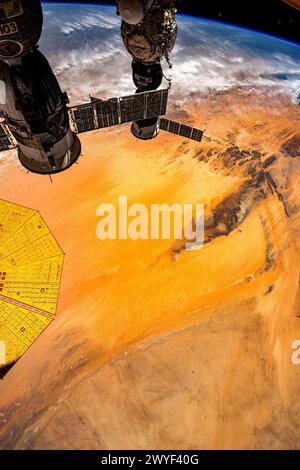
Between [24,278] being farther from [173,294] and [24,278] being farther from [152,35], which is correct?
[152,35]

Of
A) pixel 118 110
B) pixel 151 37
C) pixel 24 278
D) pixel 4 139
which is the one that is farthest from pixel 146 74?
pixel 24 278

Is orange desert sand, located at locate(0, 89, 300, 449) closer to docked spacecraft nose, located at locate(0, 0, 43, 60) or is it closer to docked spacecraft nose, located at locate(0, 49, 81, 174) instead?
docked spacecraft nose, located at locate(0, 49, 81, 174)

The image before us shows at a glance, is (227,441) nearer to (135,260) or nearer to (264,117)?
(135,260)

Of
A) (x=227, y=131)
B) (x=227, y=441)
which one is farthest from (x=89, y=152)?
(x=227, y=441)

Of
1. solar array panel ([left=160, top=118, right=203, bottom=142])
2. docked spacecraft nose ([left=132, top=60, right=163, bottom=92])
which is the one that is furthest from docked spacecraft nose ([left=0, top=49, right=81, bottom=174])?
solar array panel ([left=160, top=118, right=203, bottom=142])

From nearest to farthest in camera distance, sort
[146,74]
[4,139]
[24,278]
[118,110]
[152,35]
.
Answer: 1. [4,139]
2. [152,35]
3. [118,110]
4. [146,74]
5. [24,278]

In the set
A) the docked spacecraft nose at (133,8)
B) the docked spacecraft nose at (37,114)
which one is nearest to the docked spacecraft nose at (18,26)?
the docked spacecraft nose at (37,114)
